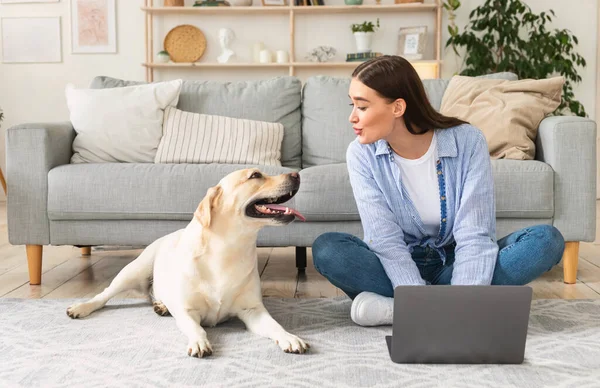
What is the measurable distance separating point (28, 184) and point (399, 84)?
1604 mm

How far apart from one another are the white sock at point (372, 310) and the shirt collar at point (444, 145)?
0.43m

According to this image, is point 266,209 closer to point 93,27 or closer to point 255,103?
point 255,103

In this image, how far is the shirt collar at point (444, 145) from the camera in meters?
1.99

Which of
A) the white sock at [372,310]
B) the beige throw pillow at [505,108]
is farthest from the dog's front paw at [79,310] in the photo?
the beige throw pillow at [505,108]

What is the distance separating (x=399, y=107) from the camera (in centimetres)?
194

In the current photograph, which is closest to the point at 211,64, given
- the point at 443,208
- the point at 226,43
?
the point at 226,43

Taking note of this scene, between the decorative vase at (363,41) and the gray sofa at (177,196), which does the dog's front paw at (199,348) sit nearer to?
the gray sofa at (177,196)

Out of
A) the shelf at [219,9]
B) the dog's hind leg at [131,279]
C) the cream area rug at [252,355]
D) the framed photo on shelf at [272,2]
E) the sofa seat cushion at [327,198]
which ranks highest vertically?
the framed photo on shelf at [272,2]

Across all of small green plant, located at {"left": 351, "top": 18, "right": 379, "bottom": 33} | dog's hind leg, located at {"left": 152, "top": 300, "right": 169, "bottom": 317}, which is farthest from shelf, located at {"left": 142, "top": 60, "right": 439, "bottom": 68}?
dog's hind leg, located at {"left": 152, "top": 300, "right": 169, "bottom": 317}

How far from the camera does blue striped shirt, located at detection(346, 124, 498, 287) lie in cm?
194

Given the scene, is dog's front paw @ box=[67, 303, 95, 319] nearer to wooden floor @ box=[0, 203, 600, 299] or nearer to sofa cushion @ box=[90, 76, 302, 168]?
wooden floor @ box=[0, 203, 600, 299]

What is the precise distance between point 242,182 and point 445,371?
729mm

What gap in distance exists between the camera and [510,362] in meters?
1.70

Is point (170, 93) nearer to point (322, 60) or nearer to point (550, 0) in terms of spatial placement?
point (322, 60)
